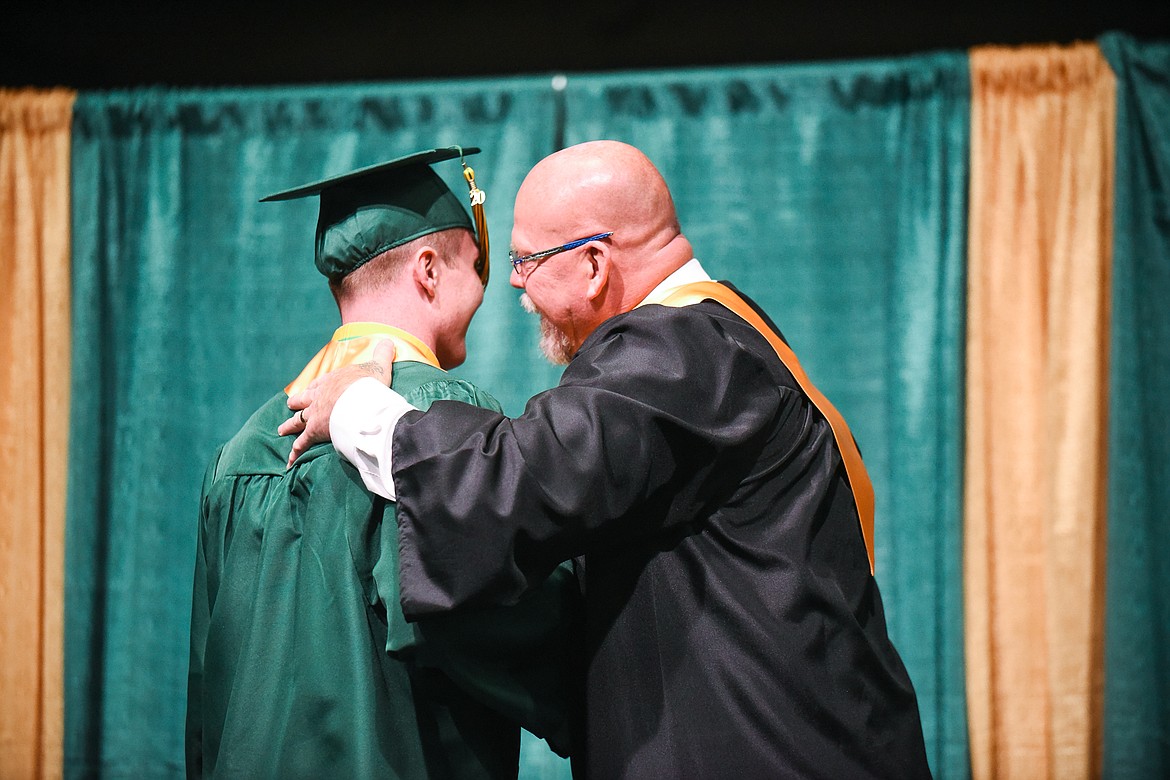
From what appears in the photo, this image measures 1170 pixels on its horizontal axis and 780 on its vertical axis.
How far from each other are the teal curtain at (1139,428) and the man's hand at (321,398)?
2.10 m

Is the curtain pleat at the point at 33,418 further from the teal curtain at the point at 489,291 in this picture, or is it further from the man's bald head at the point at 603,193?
the man's bald head at the point at 603,193

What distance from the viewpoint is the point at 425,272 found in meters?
1.77

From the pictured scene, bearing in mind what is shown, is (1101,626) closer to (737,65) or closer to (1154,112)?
(1154,112)

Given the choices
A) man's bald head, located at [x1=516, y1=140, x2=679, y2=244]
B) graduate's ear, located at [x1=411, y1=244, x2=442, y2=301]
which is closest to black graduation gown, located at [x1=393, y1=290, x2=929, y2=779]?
man's bald head, located at [x1=516, y1=140, x2=679, y2=244]

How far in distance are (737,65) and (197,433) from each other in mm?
1902

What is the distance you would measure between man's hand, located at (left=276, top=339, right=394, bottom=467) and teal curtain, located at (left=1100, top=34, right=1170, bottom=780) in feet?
6.89

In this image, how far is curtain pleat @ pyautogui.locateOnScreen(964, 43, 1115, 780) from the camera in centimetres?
286

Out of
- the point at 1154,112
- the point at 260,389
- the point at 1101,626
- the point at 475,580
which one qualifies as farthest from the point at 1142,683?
the point at 260,389

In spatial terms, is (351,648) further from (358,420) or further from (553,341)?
(553,341)

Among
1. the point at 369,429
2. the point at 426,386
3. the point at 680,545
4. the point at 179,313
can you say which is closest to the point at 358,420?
the point at 369,429

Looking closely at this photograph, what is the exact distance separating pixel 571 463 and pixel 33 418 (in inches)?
90.9

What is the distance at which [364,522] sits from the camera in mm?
1531

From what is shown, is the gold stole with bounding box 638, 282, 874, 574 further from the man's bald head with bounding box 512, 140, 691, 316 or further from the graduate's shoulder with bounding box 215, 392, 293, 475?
the graduate's shoulder with bounding box 215, 392, 293, 475

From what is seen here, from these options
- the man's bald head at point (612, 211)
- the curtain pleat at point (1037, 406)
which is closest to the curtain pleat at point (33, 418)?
the man's bald head at point (612, 211)
